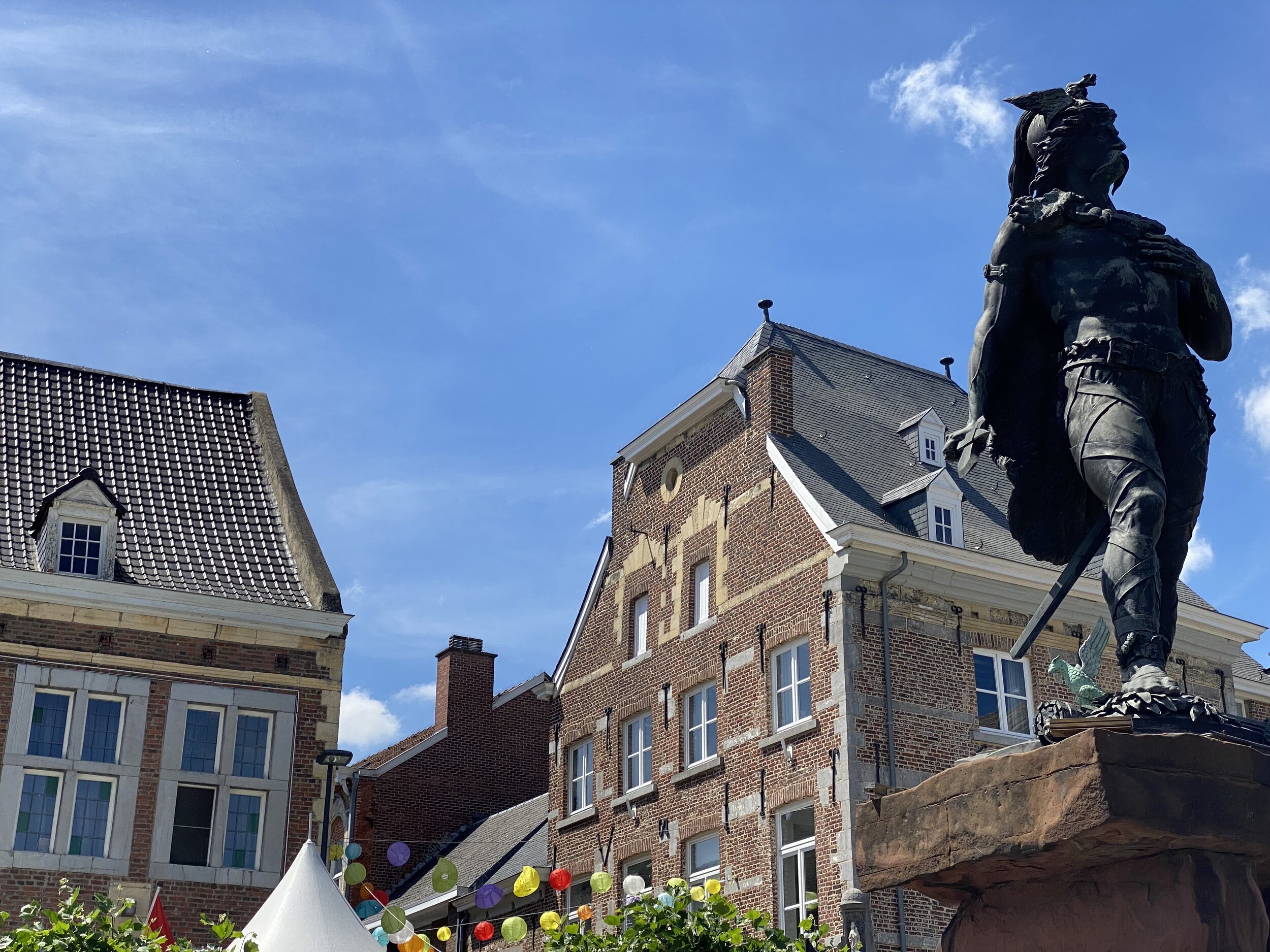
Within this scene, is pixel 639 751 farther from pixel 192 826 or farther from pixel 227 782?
pixel 192 826

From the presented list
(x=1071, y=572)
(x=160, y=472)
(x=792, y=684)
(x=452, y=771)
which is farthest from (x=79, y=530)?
(x=1071, y=572)

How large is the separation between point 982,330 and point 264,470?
56.9 feet

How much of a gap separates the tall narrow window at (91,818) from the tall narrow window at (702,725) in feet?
→ 28.2

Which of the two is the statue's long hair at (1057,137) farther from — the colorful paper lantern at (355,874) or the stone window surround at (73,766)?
the stone window surround at (73,766)

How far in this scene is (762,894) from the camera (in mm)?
19828

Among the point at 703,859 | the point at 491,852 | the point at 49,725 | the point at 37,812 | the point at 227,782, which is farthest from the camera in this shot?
the point at 491,852

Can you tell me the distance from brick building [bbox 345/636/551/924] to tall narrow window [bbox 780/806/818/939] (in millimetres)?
10589

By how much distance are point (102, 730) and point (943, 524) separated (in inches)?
467

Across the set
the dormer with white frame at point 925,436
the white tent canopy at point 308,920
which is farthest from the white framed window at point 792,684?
the white tent canopy at point 308,920

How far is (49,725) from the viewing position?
1759cm

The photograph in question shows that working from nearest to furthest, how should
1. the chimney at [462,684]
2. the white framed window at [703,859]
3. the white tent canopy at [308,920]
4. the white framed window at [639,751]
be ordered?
the white tent canopy at [308,920], the white framed window at [703,859], the white framed window at [639,751], the chimney at [462,684]

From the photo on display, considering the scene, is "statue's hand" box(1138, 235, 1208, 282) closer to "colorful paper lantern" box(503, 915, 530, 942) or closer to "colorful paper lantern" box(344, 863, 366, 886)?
"colorful paper lantern" box(503, 915, 530, 942)

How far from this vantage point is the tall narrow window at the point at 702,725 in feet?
72.2

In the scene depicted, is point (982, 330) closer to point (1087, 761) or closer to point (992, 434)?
point (992, 434)
